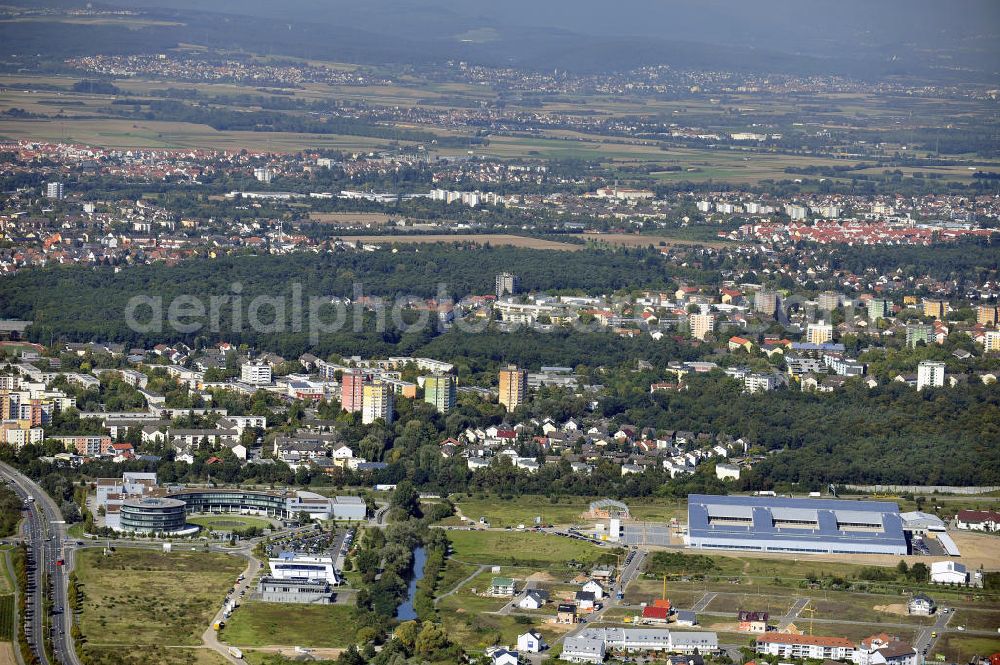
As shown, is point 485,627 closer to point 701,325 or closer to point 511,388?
point 511,388

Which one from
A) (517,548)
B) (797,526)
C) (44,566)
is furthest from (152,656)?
(797,526)

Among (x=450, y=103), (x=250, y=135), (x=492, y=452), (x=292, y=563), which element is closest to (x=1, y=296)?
(x=492, y=452)

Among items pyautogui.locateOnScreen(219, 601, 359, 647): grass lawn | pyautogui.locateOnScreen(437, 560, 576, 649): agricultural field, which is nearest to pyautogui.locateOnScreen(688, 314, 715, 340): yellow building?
pyautogui.locateOnScreen(437, 560, 576, 649): agricultural field

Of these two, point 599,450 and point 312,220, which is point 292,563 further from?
A: point 312,220

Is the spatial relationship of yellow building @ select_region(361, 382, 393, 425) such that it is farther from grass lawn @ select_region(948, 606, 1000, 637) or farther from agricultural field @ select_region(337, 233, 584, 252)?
agricultural field @ select_region(337, 233, 584, 252)

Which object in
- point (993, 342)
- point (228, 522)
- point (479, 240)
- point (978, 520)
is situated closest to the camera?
point (228, 522)

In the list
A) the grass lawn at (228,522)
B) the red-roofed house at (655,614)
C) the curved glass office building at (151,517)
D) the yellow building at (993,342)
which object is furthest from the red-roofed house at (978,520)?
the yellow building at (993,342)
